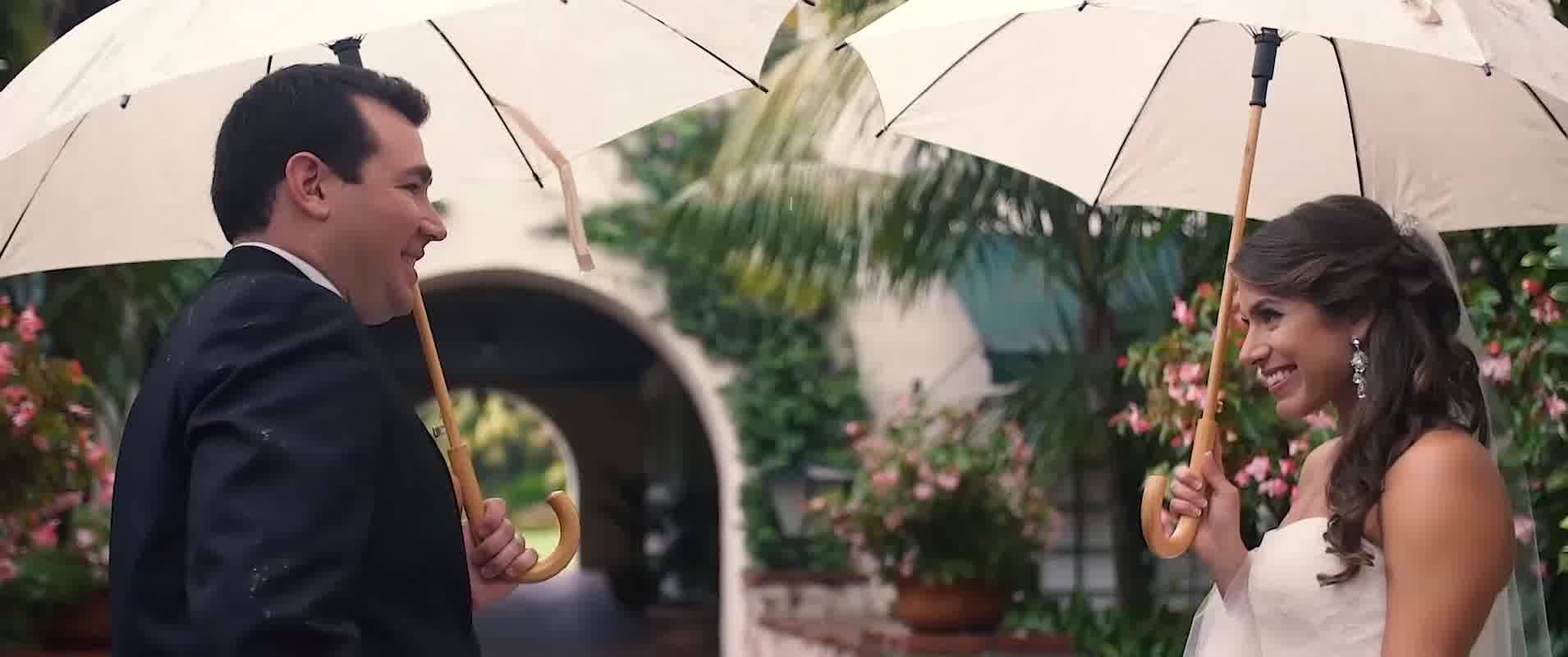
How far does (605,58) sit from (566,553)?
1.04 m

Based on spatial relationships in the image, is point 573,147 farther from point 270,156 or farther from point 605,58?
point 270,156

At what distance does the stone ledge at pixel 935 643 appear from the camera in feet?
28.3

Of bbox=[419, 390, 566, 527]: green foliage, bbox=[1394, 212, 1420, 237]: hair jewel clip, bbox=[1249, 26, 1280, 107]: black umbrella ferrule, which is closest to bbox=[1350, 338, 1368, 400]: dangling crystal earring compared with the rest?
bbox=[1394, 212, 1420, 237]: hair jewel clip

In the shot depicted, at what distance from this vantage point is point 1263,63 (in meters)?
3.49

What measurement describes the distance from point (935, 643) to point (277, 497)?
7.16 meters

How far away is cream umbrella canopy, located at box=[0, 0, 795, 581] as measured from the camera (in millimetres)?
3311

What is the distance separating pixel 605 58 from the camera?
3.63 metres

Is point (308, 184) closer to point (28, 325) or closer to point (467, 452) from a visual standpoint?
point (467, 452)

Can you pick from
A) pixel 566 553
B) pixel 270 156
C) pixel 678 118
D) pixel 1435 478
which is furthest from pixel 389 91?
pixel 678 118

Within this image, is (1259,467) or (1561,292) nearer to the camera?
(1561,292)

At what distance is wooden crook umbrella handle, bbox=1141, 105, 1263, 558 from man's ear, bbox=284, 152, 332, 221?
1.51 m

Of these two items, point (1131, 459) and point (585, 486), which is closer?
point (1131, 459)

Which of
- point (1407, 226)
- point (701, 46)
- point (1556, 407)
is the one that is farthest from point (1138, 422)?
point (1407, 226)

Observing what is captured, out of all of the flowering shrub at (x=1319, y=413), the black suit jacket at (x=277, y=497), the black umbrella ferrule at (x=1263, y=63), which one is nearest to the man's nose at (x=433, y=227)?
the black suit jacket at (x=277, y=497)
